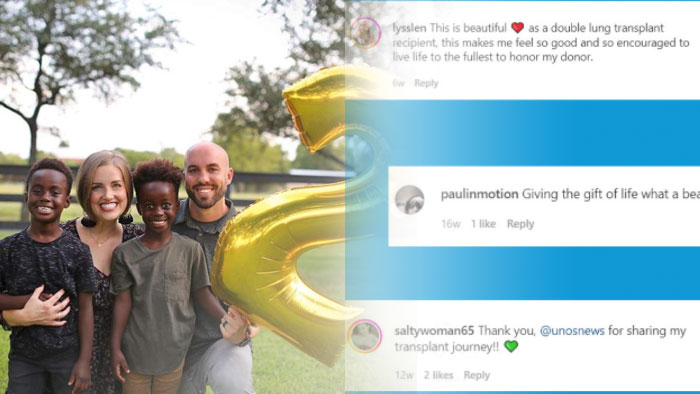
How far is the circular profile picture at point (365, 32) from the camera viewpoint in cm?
154

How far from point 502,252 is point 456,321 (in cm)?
19

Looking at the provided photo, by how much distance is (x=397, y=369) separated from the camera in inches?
59.7

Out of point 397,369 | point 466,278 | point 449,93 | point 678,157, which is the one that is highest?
point 449,93

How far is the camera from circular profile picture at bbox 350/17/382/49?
1.54 metres

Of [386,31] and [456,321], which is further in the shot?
[386,31]

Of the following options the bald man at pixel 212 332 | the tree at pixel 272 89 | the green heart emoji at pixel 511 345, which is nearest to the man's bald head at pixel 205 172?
the bald man at pixel 212 332

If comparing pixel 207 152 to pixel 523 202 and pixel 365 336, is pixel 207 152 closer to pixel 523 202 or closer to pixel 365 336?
pixel 365 336

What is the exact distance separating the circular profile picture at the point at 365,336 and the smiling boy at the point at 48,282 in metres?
0.63

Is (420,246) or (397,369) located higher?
(420,246)

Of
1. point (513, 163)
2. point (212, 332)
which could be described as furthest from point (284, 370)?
point (513, 163)

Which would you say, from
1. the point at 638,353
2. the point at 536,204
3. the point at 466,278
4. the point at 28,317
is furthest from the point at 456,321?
the point at 28,317

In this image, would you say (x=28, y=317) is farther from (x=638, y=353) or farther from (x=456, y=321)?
(x=638, y=353)

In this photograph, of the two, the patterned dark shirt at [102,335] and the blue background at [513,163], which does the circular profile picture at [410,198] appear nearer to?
the blue background at [513,163]

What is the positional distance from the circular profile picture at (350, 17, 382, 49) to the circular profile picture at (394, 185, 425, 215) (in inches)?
13.7
